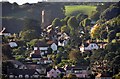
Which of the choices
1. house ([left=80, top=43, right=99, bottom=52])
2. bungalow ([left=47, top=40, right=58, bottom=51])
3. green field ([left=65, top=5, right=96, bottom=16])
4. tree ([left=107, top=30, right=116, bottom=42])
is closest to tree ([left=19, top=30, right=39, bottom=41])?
bungalow ([left=47, top=40, right=58, bottom=51])

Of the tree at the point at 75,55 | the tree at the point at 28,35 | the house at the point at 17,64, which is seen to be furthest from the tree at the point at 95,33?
the house at the point at 17,64

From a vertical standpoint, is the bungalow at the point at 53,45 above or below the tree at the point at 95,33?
below

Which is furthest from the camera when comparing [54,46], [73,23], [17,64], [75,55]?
[73,23]

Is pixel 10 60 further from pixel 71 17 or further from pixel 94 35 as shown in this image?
pixel 71 17

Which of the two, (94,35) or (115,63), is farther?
(94,35)

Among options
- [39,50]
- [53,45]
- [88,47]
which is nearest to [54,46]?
[53,45]

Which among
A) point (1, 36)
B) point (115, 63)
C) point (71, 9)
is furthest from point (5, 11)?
point (115, 63)

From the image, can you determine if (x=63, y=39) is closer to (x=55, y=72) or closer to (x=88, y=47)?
(x=88, y=47)

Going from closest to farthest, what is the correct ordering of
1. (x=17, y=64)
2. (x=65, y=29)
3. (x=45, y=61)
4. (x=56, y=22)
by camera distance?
(x=17, y=64)
(x=45, y=61)
(x=65, y=29)
(x=56, y=22)

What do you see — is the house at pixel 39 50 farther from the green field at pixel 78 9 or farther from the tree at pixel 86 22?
the green field at pixel 78 9
